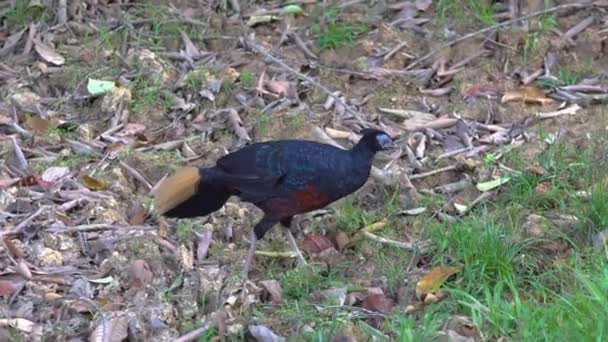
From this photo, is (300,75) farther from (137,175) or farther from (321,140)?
(137,175)

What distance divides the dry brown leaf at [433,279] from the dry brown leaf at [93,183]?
1.96 metres

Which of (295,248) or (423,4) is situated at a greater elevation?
(423,4)

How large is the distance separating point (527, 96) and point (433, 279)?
2154 millimetres

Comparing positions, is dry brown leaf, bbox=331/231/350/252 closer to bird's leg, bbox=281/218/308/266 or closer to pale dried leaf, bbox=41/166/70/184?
bird's leg, bbox=281/218/308/266

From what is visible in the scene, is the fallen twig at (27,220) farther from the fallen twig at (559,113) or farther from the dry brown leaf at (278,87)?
the fallen twig at (559,113)

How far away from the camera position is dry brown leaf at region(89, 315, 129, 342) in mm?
5438

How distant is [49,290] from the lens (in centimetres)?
589

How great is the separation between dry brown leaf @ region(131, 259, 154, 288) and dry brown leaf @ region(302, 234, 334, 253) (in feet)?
3.20

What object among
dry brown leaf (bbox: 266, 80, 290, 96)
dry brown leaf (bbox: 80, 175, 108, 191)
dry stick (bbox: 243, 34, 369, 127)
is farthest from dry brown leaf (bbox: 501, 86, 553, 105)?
dry brown leaf (bbox: 80, 175, 108, 191)

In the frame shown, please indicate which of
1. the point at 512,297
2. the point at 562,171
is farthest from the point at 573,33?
the point at 512,297

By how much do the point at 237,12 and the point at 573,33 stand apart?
2.26 meters

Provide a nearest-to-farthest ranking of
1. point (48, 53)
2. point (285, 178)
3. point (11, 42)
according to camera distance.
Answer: point (285, 178) < point (48, 53) < point (11, 42)

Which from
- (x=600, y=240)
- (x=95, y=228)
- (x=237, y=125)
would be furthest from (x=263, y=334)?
(x=237, y=125)

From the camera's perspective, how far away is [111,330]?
5469 millimetres
